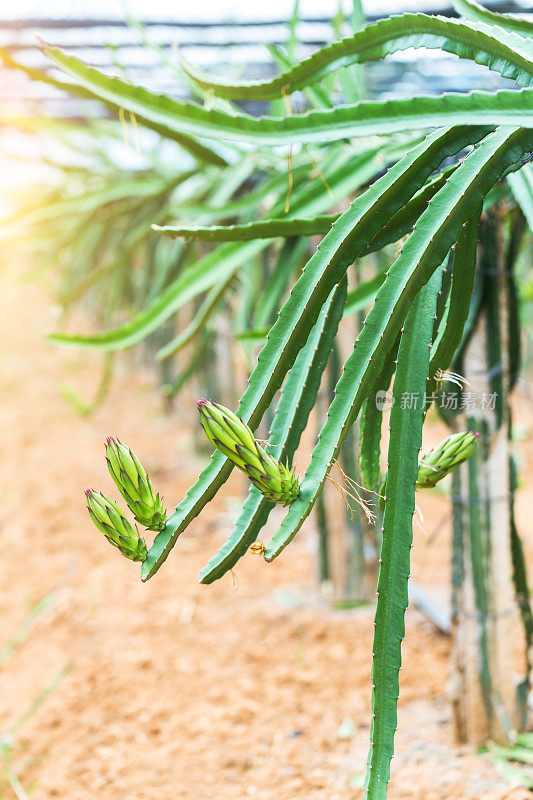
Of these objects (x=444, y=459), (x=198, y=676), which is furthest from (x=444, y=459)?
(x=198, y=676)

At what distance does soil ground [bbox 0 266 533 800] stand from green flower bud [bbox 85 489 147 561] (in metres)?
0.10

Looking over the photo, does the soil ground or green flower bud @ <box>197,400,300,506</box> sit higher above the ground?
green flower bud @ <box>197,400,300,506</box>

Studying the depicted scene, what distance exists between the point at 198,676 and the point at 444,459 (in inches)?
35.5

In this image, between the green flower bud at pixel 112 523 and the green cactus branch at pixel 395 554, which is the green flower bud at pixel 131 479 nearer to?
the green flower bud at pixel 112 523

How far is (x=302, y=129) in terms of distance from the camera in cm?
47

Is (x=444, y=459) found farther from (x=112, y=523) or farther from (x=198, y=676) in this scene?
(x=198, y=676)

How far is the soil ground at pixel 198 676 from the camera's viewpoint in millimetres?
873

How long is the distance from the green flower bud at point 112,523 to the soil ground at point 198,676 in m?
0.10

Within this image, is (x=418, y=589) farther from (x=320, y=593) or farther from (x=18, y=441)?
(x=18, y=441)

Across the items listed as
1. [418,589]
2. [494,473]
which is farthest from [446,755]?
[418,589]

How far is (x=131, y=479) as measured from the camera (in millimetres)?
394

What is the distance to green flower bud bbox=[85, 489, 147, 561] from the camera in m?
0.39

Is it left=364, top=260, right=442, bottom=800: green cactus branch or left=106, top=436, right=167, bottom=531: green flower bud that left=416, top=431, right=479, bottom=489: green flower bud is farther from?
left=106, top=436, right=167, bottom=531: green flower bud

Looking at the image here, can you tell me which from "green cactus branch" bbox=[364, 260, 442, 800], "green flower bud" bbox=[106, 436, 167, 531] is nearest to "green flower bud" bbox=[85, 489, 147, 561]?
"green flower bud" bbox=[106, 436, 167, 531]
